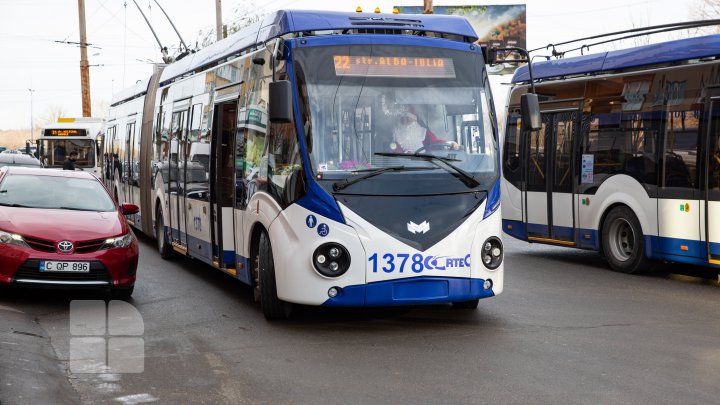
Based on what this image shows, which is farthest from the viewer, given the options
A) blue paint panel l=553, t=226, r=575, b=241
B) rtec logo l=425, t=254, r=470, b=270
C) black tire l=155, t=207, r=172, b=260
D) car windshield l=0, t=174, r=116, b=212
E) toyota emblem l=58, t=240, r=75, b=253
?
black tire l=155, t=207, r=172, b=260

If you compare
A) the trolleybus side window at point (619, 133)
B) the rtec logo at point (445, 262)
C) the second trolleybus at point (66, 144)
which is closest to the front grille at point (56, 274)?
the rtec logo at point (445, 262)

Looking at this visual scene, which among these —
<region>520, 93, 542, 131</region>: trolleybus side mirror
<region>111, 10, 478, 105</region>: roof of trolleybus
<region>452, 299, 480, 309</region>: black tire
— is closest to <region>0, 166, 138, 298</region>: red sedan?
<region>111, 10, 478, 105</region>: roof of trolleybus

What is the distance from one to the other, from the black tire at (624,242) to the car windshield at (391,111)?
210 inches

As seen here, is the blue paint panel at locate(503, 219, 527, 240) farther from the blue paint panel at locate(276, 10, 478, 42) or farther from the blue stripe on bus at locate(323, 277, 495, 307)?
the blue stripe on bus at locate(323, 277, 495, 307)

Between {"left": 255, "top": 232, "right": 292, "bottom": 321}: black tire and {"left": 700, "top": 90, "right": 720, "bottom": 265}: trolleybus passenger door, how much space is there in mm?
5827

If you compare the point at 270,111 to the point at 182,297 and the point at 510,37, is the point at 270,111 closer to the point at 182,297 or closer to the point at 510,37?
the point at 182,297

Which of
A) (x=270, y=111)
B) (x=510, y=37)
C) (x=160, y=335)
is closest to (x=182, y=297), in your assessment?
(x=160, y=335)

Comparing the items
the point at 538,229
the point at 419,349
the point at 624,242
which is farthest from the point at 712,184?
the point at 419,349

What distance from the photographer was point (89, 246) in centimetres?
1142

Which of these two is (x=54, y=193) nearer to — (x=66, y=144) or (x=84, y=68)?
(x=66, y=144)

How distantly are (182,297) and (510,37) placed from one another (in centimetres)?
4563

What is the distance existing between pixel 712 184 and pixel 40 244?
8039 mm

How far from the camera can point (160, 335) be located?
31.9 feet

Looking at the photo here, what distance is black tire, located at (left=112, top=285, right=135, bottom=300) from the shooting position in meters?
12.0
